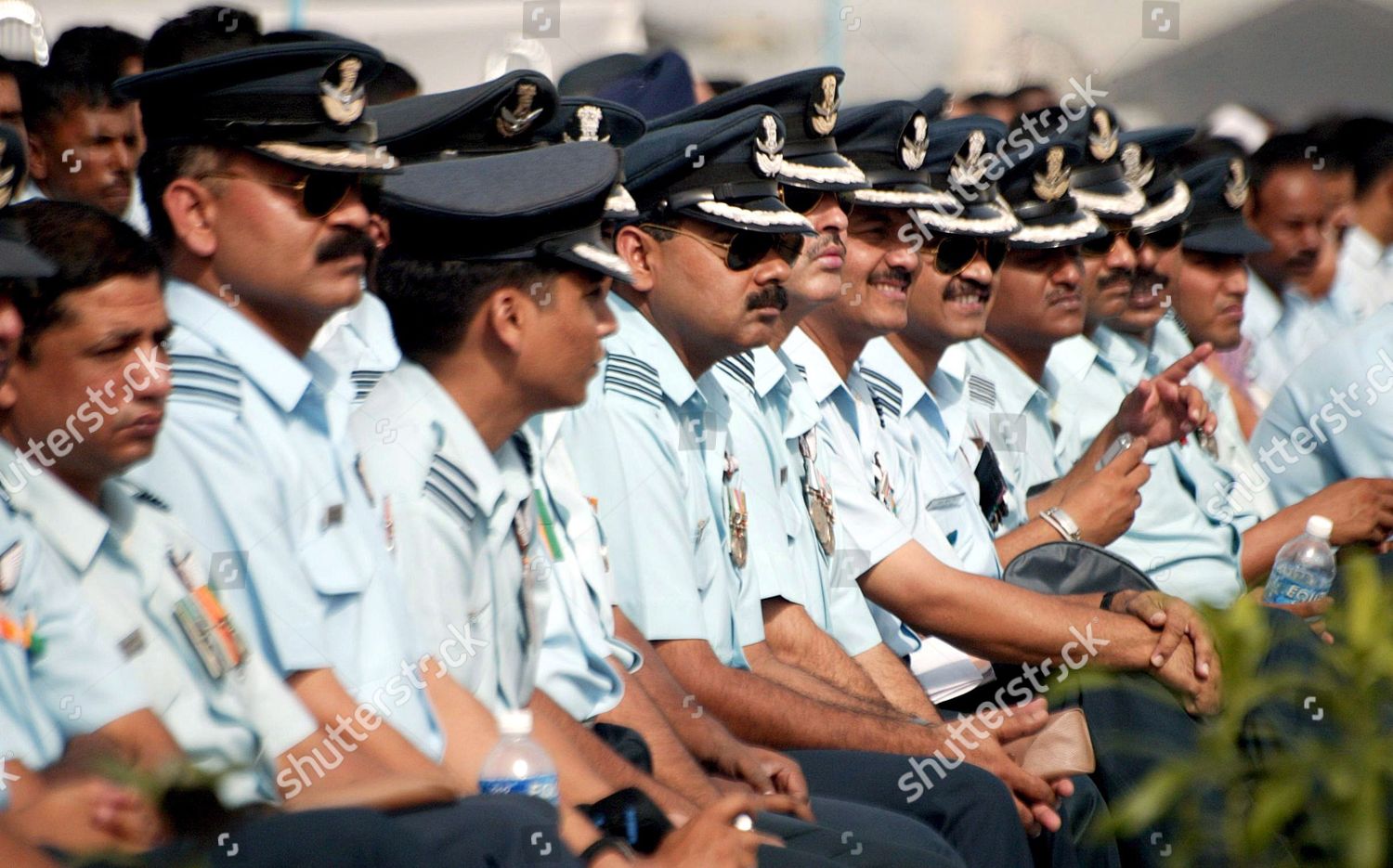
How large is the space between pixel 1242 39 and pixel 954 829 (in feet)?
26.1

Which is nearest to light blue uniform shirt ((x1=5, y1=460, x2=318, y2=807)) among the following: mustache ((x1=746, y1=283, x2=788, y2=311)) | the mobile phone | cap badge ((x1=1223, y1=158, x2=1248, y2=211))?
mustache ((x1=746, y1=283, x2=788, y2=311))

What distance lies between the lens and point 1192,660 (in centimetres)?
439

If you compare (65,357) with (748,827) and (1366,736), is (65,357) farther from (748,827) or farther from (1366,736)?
(1366,736)

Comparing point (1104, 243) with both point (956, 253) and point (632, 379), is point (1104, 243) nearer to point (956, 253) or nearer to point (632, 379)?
point (956, 253)

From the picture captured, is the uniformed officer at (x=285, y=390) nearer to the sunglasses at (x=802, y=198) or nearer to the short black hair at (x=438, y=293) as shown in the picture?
the short black hair at (x=438, y=293)

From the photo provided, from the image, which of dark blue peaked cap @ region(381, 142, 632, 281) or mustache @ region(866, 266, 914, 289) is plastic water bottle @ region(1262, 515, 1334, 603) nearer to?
mustache @ region(866, 266, 914, 289)

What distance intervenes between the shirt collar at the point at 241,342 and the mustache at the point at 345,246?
18 cm

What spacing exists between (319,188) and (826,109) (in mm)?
1865

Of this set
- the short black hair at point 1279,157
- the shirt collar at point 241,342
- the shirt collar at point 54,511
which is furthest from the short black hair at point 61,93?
the short black hair at point 1279,157

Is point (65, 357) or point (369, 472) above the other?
point (65, 357)

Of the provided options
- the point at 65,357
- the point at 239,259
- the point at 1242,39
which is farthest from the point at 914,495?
the point at 1242,39

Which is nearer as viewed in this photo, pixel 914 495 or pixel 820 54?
pixel 914 495

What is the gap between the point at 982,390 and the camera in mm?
5961

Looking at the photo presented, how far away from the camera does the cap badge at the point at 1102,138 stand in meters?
6.43
